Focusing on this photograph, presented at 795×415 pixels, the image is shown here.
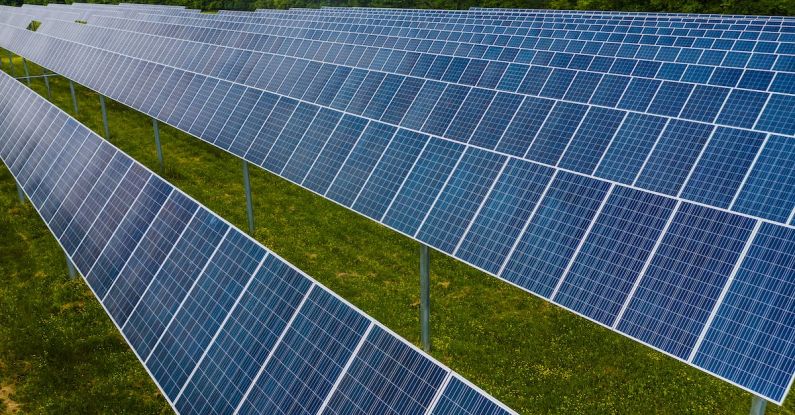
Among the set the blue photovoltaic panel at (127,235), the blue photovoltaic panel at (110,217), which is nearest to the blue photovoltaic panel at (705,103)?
the blue photovoltaic panel at (127,235)

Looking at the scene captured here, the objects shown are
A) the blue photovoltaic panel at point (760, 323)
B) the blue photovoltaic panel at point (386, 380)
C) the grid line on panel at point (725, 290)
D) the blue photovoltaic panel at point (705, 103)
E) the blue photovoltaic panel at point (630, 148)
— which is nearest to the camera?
the blue photovoltaic panel at point (386, 380)

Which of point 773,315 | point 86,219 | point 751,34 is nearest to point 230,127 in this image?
point 86,219

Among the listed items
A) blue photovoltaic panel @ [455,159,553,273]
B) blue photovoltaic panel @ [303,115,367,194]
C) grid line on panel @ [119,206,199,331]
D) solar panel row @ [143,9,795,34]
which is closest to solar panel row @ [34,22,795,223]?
blue photovoltaic panel @ [303,115,367,194]

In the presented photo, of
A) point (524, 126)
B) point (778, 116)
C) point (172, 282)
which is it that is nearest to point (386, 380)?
point (172, 282)

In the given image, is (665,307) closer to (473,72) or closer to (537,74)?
(537,74)

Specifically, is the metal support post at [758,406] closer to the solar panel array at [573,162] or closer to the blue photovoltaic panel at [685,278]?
the solar panel array at [573,162]

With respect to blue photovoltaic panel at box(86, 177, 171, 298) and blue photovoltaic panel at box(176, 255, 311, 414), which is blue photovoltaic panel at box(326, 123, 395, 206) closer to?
blue photovoltaic panel at box(86, 177, 171, 298)

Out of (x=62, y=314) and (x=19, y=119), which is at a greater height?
(x=19, y=119)
